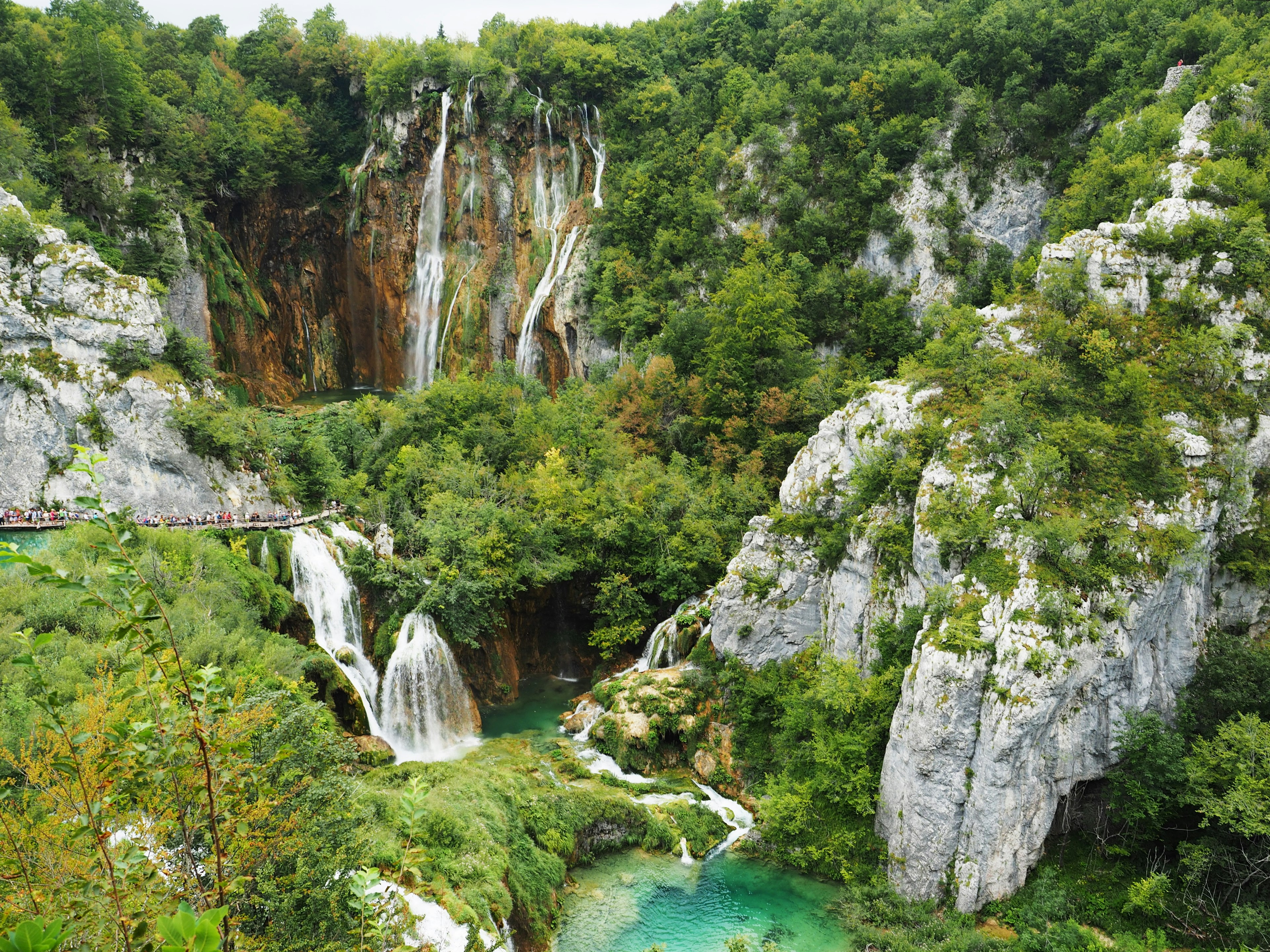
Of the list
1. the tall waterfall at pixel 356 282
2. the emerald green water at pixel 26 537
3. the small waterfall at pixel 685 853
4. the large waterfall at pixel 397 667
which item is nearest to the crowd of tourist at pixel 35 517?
the emerald green water at pixel 26 537

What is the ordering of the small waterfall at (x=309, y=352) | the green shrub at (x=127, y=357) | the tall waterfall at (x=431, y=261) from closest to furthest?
the green shrub at (x=127, y=357), the tall waterfall at (x=431, y=261), the small waterfall at (x=309, y=352)

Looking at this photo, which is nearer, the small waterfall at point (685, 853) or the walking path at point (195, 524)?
the small waterfall at point (685, 853)

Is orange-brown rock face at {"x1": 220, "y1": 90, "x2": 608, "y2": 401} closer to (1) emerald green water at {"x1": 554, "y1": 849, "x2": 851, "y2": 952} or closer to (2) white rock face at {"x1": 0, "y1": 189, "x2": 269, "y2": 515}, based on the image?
(2) white rock face at {"x1": 0, "y1": 189, "x2": 269, "y2": 515}

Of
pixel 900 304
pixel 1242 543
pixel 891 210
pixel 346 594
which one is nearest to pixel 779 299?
pixel 900 304

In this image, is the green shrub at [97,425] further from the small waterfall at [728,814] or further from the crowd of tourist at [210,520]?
the small waterfall at [728,814]

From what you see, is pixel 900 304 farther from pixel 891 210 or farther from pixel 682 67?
pixel 682 67

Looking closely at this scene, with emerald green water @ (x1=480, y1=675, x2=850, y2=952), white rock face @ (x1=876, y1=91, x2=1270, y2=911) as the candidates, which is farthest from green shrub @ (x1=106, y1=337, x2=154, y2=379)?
white rock face @ (x1=876, y1=91, x2=1270, y2=911)
